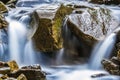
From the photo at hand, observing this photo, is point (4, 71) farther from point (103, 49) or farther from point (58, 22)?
point (103, 49)

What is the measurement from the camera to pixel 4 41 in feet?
36.7

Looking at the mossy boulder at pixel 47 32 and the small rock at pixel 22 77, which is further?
the mossy boulder at pixel 47 32

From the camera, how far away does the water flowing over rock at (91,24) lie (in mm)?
10586

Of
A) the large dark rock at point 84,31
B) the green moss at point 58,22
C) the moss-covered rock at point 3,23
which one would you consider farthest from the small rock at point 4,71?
the moss-covered rock at point 3,23

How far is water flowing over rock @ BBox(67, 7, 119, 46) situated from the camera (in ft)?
34.7

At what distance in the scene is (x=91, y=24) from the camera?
11.1 m

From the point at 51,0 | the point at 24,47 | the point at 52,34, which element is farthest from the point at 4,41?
the point at 51,0

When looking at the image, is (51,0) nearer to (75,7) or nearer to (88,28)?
(75,7)

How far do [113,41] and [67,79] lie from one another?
A: 7.18 ft

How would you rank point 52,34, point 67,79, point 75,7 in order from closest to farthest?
1. point 67,79
2. point 52,34
3. point 75,7

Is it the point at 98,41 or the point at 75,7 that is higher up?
the point at 75,7

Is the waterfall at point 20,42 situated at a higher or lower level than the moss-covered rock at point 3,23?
lower

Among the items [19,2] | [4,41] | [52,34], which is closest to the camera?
[52,34]

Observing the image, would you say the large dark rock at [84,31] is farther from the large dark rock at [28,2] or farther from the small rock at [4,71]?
the large dark rock at [28,2]
